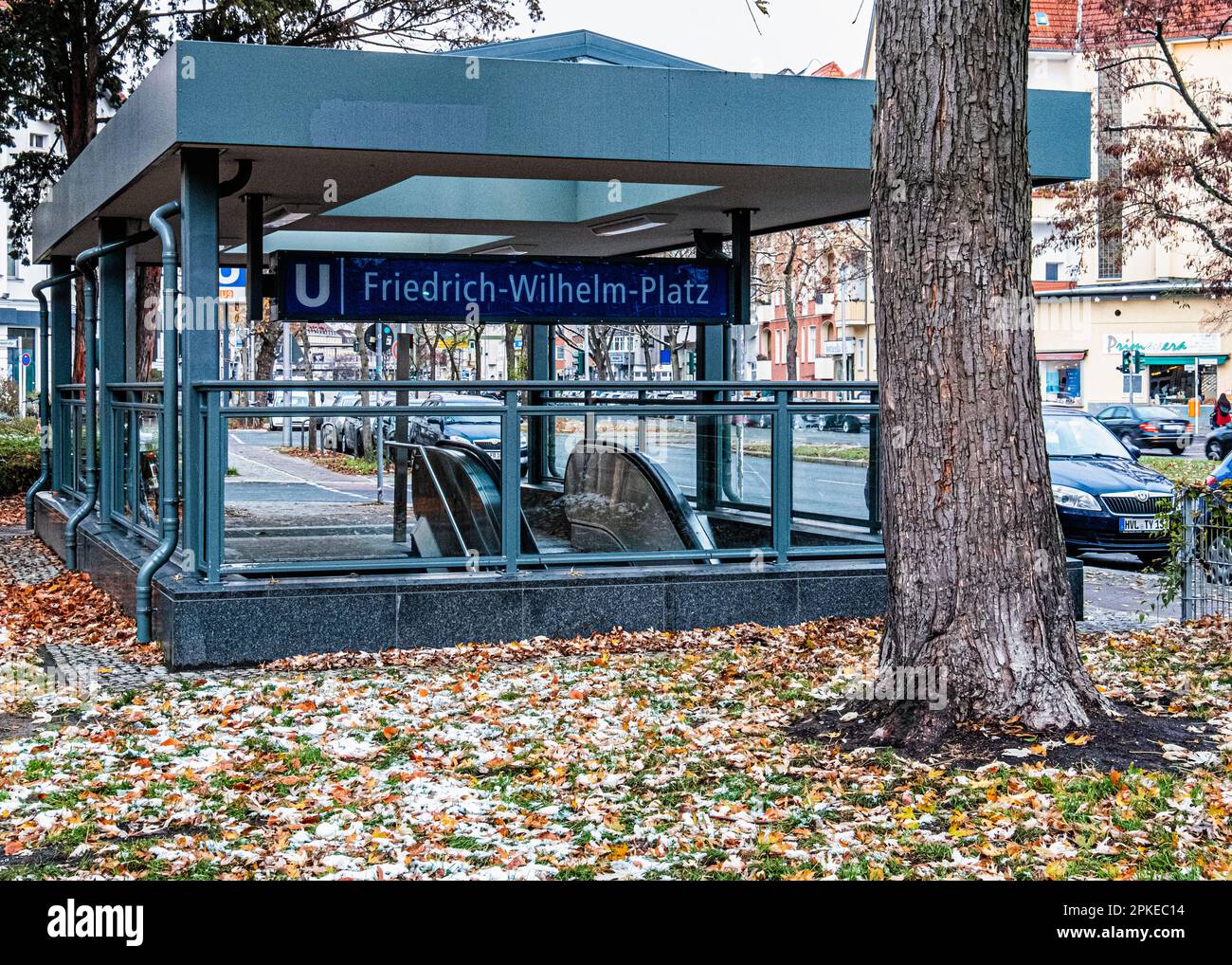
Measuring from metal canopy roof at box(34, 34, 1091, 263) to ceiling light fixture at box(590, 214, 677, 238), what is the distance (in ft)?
1.09

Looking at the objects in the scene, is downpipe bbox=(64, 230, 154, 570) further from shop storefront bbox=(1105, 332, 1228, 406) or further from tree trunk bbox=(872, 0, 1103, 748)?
shop storefront bbox=(1105, 332, 1228, 406)

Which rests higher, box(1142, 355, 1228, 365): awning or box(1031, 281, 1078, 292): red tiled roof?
box(1031, 281, 1078, 292): red tiled roof

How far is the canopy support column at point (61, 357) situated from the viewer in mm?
17406

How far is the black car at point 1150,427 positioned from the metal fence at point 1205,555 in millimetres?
35596

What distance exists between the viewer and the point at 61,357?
57.9 feet

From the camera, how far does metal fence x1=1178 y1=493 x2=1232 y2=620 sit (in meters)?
10.7

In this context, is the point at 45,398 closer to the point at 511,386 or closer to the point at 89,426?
the point at 89,426

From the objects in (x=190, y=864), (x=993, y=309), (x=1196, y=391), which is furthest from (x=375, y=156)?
(x=1196, y=391)

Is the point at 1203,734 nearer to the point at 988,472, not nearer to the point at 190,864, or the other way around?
the point at 988,472

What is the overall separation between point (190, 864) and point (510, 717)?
8.00 feet

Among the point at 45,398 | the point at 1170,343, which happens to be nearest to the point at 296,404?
the point at 45,398

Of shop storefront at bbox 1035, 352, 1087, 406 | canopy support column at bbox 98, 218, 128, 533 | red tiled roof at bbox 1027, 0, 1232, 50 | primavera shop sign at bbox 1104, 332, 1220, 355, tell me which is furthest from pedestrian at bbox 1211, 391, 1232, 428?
canopy support column at bbox 98, 218, 128, 533

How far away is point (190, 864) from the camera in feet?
17.3

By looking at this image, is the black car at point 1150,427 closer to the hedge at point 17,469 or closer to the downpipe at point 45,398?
the hedge at point 17,469
